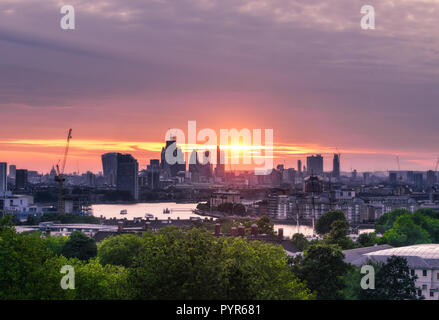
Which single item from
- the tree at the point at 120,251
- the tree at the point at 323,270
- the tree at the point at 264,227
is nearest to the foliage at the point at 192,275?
the tree at the point at 323,270

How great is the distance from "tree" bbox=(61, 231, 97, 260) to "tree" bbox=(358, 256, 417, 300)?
1473cm

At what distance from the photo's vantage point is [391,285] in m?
17.0

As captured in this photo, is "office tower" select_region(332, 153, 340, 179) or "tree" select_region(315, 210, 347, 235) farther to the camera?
"office tower" select_region(332, 153, 340, 179)

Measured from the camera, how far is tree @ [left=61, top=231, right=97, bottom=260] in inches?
1115

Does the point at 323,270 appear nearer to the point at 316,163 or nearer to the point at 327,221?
the point at 327,221

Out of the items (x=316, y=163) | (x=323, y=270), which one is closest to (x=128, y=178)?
(x=316, y=163)

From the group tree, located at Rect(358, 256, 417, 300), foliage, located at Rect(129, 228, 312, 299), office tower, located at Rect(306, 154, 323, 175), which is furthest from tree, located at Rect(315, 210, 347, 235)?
office tower, located at Rect(306, 154, 323, 175)

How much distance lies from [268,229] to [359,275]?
91.2ft

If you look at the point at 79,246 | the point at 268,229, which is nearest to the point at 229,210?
the point at 268,229

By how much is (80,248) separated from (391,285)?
51.3 ft

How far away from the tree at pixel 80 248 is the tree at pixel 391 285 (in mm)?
14727

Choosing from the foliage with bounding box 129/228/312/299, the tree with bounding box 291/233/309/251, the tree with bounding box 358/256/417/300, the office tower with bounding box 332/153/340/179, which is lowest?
the tree with bounding box 291/233/309/251

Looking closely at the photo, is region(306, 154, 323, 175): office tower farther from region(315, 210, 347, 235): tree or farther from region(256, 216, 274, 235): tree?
region(256, 216, 274, 235): tree

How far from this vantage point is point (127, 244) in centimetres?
2792
